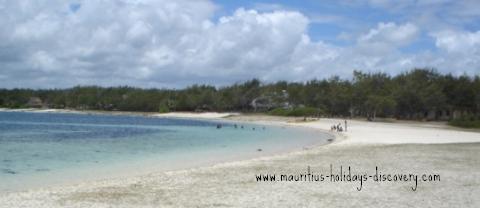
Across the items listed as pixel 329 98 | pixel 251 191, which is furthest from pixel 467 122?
pixel 251 191

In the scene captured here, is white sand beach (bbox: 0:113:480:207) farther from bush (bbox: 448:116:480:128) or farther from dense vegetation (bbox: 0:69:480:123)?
dense vegetation (bbox: 0:69:480:123)

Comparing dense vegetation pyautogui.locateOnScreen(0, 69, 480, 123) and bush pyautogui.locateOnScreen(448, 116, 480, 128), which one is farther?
dense vegetation pyautogui.locateOnScreen(0, 69, 480, 123)

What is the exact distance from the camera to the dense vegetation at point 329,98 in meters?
84.5

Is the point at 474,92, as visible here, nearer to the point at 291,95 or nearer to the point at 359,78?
the point at 359,78

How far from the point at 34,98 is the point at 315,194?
19838 centimetres

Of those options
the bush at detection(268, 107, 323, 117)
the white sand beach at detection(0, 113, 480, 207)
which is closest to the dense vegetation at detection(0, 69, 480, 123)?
the bush at detection(268, 107, 323, 117)

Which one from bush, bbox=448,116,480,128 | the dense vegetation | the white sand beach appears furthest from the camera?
the dense vegetation

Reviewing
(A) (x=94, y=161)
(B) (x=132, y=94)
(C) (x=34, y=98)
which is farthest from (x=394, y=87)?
(C) (x=34, y=98)

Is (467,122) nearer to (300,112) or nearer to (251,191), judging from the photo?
(300,112)

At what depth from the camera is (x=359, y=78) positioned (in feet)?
327

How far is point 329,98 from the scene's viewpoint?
102 m

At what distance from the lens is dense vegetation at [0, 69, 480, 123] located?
A: 8450cm

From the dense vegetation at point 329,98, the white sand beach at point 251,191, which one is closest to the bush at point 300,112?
the dense vegetation at point 329,98

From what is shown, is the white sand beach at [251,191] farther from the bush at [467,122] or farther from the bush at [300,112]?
the bush at [300,112]
